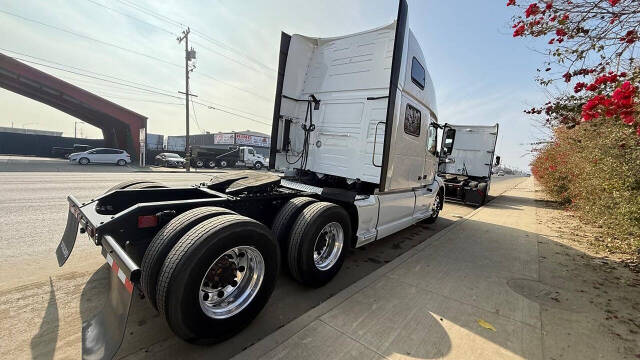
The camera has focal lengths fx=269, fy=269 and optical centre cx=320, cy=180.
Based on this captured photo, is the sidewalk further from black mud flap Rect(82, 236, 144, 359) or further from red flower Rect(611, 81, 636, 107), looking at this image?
red flower Rect(611, 81, 636, 107)

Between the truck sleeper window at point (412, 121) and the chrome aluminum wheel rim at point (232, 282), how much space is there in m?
3.30

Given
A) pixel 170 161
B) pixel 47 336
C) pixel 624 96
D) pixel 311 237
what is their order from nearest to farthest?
1. pixel 47 336
2. pixel 624 96
3. pixel 311 237
4. pixel 170 161

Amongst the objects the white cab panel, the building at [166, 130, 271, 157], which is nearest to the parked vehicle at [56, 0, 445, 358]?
the white cab panel

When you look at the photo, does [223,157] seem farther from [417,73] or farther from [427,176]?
[417,73]

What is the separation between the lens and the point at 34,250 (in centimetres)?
374

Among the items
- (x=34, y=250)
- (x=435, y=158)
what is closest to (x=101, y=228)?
(x=34, y=250)

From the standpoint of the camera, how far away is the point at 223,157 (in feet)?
91.7

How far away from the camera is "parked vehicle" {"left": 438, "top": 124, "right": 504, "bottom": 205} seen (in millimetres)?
10734

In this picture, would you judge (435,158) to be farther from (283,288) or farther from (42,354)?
(42,354)

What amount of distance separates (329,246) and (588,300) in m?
3.18

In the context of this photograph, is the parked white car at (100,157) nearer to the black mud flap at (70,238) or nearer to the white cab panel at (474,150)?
the black mud flap at (70,238)

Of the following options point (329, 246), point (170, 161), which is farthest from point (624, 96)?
point (170, 161)

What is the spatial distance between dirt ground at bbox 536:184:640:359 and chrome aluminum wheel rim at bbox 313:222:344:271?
2.14m

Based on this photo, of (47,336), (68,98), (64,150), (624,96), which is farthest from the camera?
(64,150)
